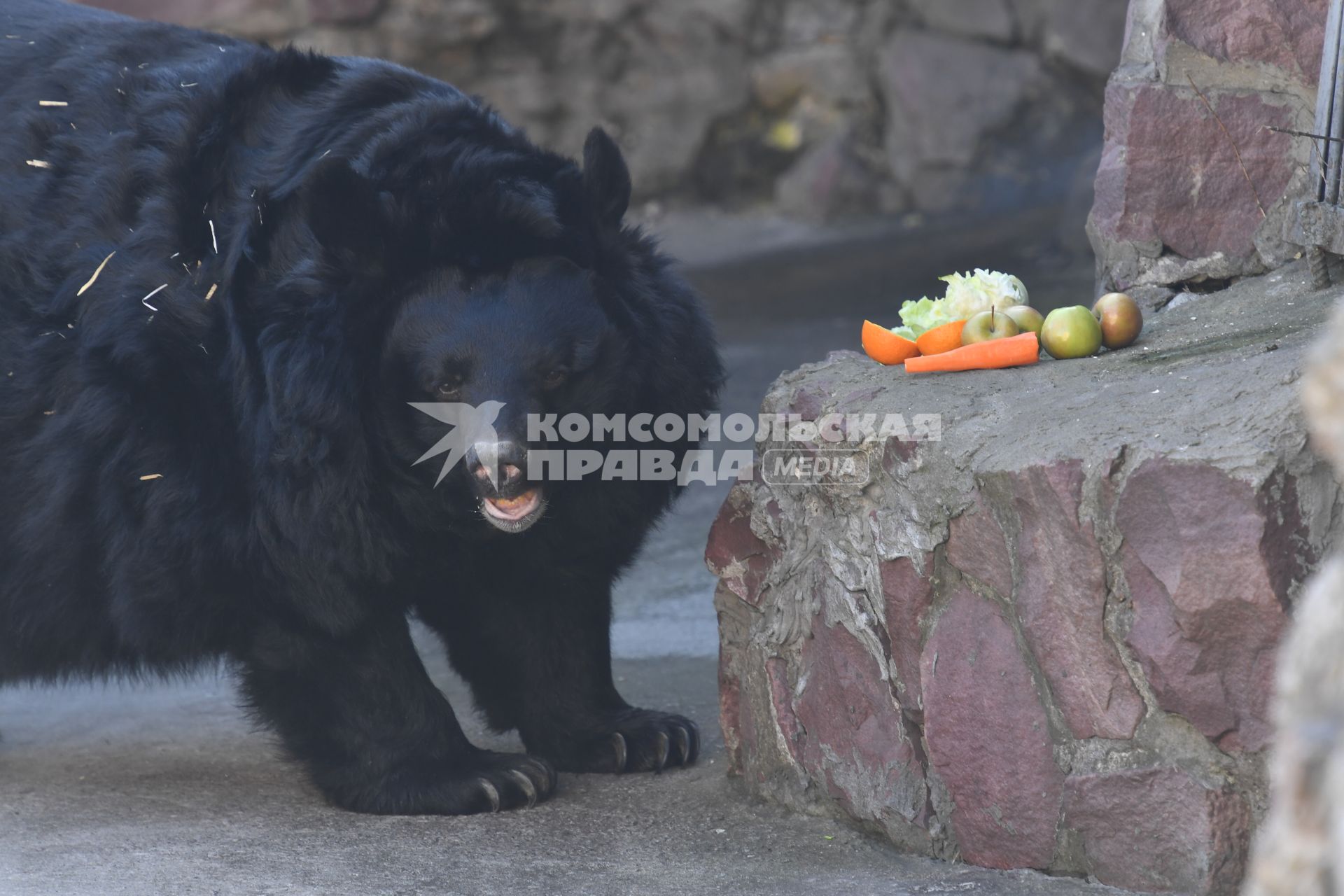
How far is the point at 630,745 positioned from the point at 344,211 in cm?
139

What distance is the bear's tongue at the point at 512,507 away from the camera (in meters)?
3.03

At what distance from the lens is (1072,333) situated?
9.69 feet

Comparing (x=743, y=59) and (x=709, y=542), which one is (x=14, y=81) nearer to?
(x=709, y=542)

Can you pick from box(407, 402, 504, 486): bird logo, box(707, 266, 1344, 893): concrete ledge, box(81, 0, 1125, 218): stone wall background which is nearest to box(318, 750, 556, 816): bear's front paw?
box(707, 266, 1344, 893): concrete ledge

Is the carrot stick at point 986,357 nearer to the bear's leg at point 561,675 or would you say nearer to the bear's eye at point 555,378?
the bear's eye at point 555,378

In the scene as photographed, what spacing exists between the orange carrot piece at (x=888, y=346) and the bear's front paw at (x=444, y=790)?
118 cm

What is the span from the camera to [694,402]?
341 cm

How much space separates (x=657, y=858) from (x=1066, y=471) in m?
1.11

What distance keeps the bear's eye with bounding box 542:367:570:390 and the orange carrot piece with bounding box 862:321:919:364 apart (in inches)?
24.6

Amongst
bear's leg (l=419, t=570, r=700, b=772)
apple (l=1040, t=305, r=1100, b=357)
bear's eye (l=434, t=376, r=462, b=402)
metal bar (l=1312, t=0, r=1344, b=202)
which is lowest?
bear's leg (l=419, t=570, r=700, b=772)

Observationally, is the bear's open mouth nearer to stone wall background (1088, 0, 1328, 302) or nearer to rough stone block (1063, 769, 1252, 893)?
rough stone block (1063, 769, 1252, 893)

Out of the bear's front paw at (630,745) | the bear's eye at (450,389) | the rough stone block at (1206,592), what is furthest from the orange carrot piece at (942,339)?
the bear's front paw at (630,745)

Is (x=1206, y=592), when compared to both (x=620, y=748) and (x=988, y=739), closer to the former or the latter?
(x=988, y=739)

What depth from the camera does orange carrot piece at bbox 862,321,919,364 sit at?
10.2 ft
